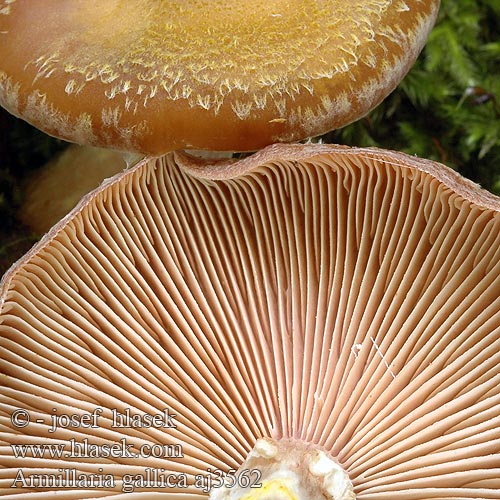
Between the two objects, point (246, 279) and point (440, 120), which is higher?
point (440, 120)

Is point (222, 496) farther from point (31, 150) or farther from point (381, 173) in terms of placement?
point (31, 150)

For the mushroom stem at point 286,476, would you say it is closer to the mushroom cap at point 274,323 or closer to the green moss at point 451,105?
the mushroom cap at point 274,323

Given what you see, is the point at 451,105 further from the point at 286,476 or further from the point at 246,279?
the point at 286,476

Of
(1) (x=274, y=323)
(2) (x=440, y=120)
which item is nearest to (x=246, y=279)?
(1) (x=274, y=323)

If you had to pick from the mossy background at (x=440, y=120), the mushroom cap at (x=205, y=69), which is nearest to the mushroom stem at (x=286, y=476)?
the mushroom cap at (x=205, y=69)

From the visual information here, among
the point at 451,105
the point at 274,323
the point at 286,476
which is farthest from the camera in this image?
the point at 451,105
